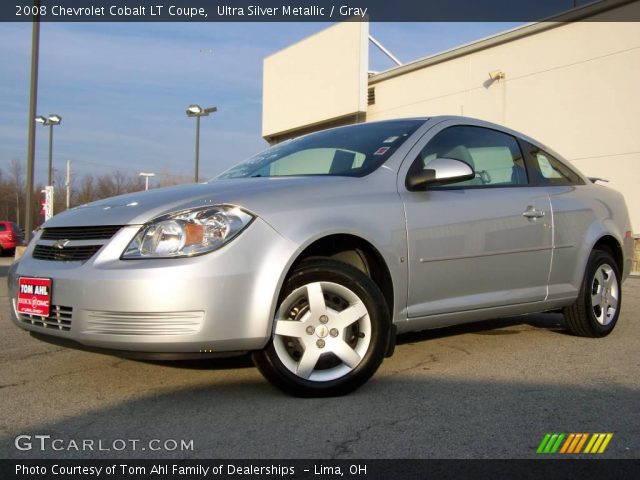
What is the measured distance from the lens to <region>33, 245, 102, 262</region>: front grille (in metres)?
3.20

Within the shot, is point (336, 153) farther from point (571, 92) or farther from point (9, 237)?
point (9, 237)

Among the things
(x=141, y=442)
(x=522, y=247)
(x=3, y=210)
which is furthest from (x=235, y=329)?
(x=3, y=210)

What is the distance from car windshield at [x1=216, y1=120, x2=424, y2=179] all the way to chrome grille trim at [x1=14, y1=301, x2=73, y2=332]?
62.8 inches

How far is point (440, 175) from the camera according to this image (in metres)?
3.75

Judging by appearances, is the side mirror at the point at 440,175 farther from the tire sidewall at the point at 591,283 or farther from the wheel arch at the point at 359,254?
the tire sidewall at the point at 591,283

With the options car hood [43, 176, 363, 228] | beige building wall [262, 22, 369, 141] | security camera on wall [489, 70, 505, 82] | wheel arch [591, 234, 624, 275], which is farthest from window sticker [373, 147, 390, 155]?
beige building wall [262, 22, 369, 141]

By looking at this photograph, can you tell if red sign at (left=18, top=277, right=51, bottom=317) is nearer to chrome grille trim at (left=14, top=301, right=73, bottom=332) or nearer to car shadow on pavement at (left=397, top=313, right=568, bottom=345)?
chrome grille trim at (left=14, top=301, right=73, bottom=332)

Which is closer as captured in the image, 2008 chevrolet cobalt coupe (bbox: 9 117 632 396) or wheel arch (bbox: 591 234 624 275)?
2008 chevrolet cobalt coupe (bbox: 9 117 632 396)

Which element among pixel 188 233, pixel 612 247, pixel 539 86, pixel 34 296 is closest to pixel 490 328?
pixel 612 247

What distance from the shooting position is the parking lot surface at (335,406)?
2604mm

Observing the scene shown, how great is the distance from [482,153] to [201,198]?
224 centimetres

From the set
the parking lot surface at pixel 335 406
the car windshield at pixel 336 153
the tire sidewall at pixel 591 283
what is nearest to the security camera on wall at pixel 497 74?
the tire sidewall at pixel 591 283

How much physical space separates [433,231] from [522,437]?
141cm

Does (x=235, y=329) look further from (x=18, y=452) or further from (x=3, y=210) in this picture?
(x=3, y=210)
